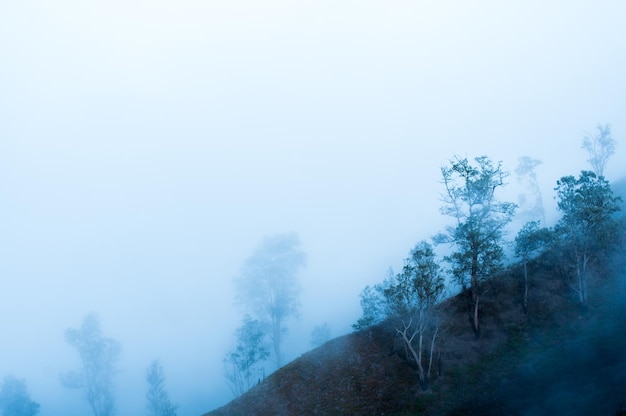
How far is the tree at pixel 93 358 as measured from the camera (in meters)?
66.0

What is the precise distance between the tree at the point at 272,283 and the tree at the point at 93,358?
26.1 m

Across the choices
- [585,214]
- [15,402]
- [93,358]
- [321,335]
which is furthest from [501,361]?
[15,402]

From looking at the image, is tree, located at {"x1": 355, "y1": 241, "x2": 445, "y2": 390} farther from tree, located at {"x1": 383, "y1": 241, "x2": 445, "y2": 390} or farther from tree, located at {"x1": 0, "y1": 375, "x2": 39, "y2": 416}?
tree, located at {"x1": 0, "y1": 375, "x2": 39, "y2": 416}

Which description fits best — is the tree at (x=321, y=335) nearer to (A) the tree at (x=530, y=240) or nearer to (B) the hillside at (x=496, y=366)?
(B) the hillside at (x=496, y=366)

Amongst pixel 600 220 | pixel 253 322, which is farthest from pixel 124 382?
pixel 600 220

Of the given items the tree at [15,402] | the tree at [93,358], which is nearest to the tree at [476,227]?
the tree at [93,358]

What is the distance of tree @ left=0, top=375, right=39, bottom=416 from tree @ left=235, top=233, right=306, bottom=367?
1885 inches

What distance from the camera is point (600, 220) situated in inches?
1368

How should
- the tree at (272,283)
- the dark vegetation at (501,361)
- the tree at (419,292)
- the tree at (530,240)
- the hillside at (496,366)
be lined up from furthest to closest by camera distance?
1. the tree at (272,283)
2. the tree at (530,240)
3. the tree at (419,292)
4. the dark vegetation at (501,361)
5. the hillside at (496,366)

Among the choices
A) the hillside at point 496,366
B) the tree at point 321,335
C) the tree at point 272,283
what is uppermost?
the tree at point 272,283

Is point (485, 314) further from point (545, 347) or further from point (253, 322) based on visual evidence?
point (253, 322)

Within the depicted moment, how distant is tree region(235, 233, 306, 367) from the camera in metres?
63.9

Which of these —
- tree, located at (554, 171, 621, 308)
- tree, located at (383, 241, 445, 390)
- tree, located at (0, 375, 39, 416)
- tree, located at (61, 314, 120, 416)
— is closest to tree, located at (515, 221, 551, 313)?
tree, located at (554, 171, 621, 308)

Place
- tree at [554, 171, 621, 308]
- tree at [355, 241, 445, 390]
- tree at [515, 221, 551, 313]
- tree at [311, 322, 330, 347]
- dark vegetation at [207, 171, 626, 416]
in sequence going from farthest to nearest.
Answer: tree at [311, 322, 330, 347] → tree at [515, 221, 551, 313] → tree at [554, 171, 621, 308] → tree at [355, 241, 445, 390] → dark vegetation at [207, 171, 626, 416]
